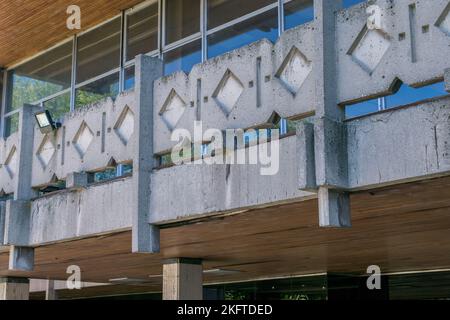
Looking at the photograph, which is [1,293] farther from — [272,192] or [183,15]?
[272,192]

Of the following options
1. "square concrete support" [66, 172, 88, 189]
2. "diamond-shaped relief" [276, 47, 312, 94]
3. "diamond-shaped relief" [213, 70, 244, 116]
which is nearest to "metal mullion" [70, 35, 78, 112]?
"square concrete support" [66, 172, 88, 189]

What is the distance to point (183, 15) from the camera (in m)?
12.1

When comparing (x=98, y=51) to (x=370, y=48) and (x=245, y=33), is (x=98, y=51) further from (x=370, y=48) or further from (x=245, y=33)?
(x=370, y=48)

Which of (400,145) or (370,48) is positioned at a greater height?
(370,48)

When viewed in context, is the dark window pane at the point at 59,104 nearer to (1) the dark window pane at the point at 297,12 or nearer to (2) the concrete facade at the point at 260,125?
(2) the concrete facade at the point at 260,125

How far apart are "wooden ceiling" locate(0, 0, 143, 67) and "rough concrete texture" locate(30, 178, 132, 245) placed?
4188 millimetres

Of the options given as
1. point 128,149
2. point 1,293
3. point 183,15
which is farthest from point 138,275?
point 128,149

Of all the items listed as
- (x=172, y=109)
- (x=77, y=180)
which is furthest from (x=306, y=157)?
(x=77, y=180)

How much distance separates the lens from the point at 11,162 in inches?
399

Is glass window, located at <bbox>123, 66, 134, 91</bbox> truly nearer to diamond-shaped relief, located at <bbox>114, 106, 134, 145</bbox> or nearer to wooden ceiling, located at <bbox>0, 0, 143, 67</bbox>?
wooden ceiling, located at <bbox>0, 0, 143, 67</bbox>

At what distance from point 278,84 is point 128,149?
7.29ft

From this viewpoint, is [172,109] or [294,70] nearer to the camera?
[294,70]

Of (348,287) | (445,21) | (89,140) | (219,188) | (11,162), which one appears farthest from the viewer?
(348,287)

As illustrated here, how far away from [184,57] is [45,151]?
327 cm
